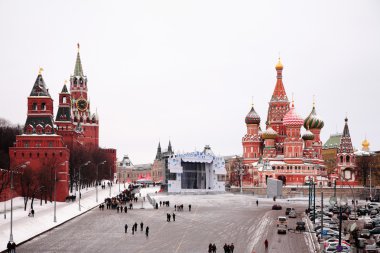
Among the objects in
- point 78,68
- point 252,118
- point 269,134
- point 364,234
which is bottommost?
point 364,234

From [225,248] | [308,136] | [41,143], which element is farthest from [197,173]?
[225,248]

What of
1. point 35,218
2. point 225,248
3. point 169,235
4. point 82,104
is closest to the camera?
point 225,248

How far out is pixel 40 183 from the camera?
271 ft

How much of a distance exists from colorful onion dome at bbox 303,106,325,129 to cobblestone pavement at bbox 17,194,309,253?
3035 inches

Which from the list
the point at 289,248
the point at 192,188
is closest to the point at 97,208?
the point at 289,248

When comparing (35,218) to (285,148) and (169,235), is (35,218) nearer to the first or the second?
(169,235)

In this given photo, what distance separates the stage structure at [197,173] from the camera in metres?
129

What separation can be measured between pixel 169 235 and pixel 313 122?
103 m

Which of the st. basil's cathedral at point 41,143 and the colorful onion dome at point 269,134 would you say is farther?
the colorful onion dome at point 269,134

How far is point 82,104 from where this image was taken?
179875 mm

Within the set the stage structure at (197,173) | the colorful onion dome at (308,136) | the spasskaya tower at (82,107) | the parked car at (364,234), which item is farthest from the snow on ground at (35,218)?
the spasskaya tower at (82,107)

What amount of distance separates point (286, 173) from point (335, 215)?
63.6 m

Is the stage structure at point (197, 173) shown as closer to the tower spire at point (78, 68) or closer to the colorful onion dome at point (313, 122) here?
the colorful onion dome at point (313, 122)

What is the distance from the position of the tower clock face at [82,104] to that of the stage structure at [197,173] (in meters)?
55.3
